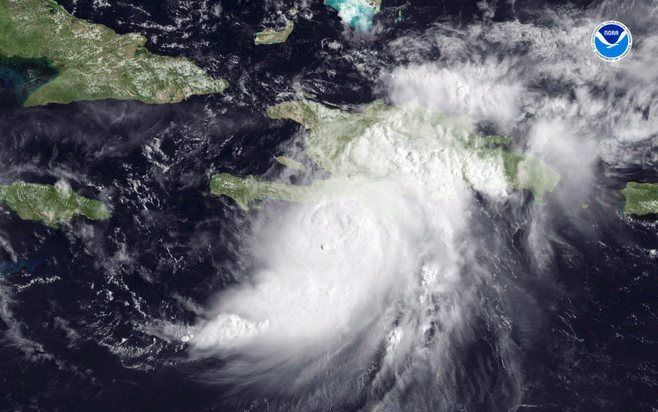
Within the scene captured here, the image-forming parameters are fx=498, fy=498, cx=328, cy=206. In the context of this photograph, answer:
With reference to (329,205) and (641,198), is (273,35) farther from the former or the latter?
(641,198)

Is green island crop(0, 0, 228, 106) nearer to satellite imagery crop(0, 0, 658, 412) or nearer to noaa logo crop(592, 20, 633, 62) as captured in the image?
satellite imagery crop(0, 0, 658, 412)

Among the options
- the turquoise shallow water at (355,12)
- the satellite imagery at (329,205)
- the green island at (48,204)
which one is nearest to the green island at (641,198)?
the satellite imagery at (329,205)

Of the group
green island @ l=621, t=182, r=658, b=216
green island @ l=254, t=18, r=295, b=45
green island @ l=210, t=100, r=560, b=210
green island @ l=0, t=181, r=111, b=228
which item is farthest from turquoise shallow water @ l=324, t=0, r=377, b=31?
green island @ l=0, t=181, r=111, b=228

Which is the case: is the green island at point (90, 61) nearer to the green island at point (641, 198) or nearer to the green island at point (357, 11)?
the green island at point (357, 11)

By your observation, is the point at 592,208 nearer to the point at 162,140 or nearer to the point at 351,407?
the point at 351,407

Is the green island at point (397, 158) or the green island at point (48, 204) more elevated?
the green island at point (397, 158)

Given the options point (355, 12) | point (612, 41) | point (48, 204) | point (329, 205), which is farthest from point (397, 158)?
point (48, 204)
